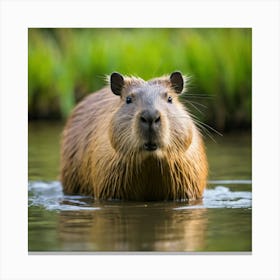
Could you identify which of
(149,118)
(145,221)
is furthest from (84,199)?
(149,118)

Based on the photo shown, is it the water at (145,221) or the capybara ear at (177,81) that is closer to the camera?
the water at (145,221)

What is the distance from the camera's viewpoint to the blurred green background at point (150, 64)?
1059 cm

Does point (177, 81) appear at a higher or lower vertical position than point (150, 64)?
lower

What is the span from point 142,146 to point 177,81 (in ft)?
2.35

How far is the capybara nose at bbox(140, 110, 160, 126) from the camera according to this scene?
8742 millimetres

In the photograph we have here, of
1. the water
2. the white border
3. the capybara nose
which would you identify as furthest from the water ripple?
the capybara nose

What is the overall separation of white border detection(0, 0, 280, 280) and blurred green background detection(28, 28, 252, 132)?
1242 millimetres

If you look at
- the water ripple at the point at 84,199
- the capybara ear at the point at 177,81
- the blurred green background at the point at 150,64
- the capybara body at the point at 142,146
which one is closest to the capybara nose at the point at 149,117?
the capybara body at the point at 142,146

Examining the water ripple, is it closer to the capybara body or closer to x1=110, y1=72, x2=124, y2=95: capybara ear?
the capybara body

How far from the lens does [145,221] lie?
29.5 ft
